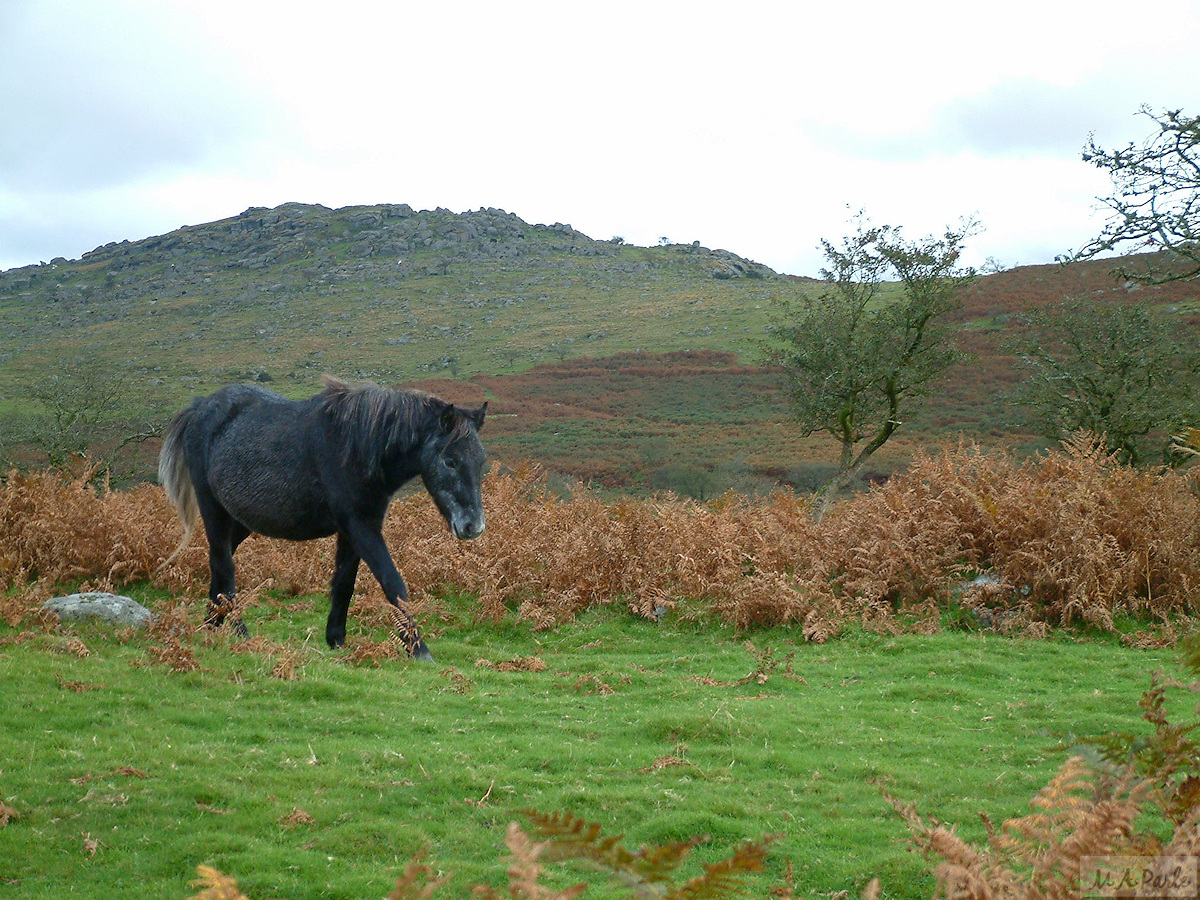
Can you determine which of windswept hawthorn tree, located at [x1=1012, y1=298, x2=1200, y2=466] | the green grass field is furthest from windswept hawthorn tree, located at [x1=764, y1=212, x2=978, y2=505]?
the green grass field

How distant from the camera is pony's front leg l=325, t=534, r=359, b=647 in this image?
29.9ft

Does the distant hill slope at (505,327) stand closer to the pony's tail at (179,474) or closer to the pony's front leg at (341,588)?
the pony's front leg at (341,588)

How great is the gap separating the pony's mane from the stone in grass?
303 centimetres

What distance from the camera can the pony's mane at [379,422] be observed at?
832 centimetres

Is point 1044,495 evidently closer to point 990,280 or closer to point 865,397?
point 865,397

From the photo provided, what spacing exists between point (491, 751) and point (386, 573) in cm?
279

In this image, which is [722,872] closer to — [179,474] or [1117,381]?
[179,474]

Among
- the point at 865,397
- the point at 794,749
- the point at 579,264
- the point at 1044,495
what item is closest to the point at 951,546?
the point at 1044,495

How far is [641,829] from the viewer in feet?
15.7

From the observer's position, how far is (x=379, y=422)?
8367mm

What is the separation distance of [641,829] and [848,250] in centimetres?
1979

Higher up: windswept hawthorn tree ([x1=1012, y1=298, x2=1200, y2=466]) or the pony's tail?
windswept hawthorn tree ([x1=1012, y1=298, x2=1200, y2=466])

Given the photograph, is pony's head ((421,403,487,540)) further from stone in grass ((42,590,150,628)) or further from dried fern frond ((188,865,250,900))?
dried fern frond ((188,865,250,900))

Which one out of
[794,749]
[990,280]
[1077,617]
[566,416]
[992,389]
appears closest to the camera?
[794,749]
